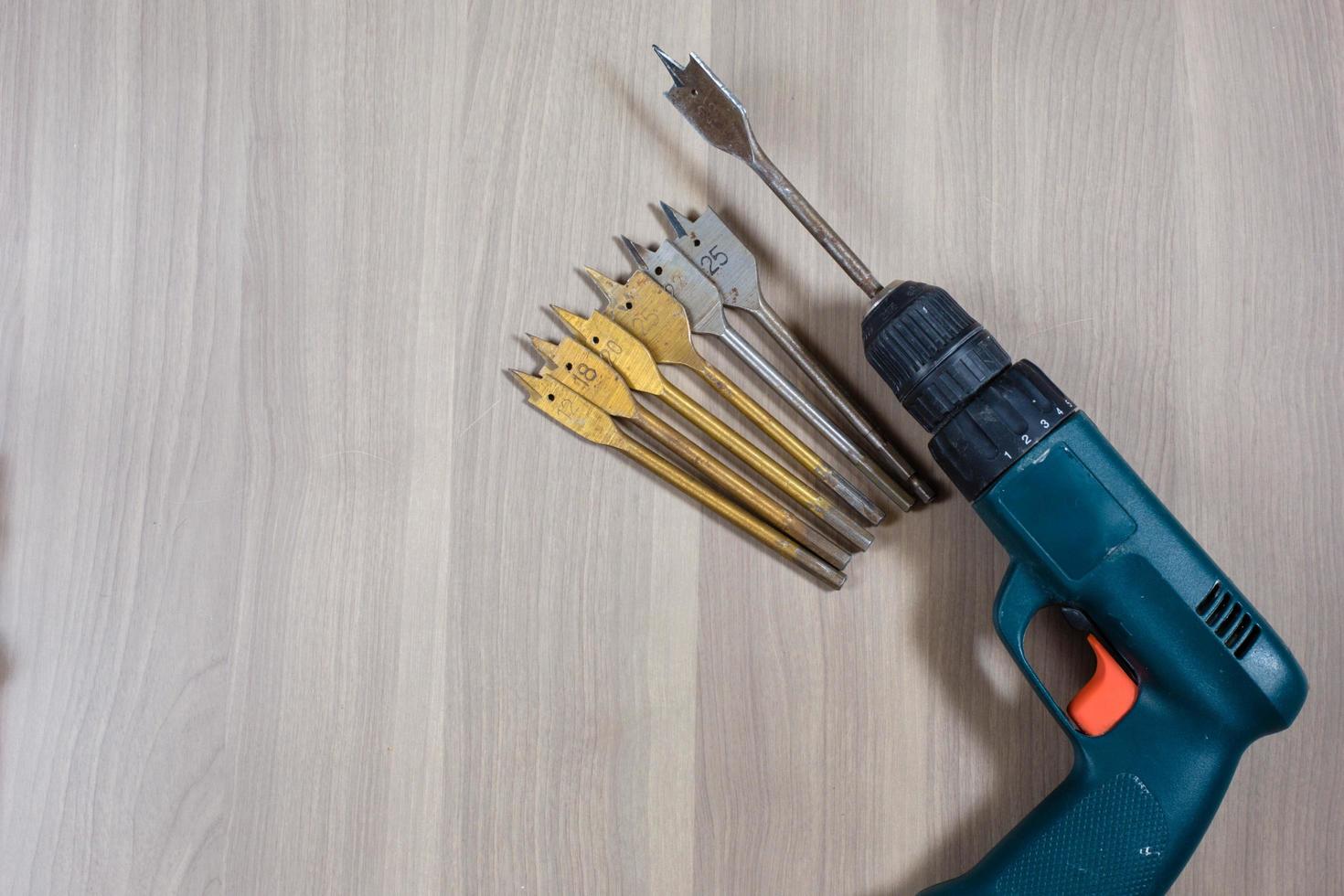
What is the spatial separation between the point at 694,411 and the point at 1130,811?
0.43 metres

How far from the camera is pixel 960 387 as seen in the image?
2.28 ft

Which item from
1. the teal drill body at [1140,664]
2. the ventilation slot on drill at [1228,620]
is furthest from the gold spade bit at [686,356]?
the ventilation slot on drill at [1228,620]

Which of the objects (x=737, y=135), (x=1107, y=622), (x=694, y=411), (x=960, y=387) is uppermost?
(x=737, y=135)

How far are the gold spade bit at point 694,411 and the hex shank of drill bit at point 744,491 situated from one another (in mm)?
14

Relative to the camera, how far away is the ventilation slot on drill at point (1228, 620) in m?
0.66

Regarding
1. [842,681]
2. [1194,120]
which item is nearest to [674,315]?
[842,681]

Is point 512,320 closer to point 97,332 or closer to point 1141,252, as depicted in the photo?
point 97,332

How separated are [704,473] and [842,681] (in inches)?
8.2

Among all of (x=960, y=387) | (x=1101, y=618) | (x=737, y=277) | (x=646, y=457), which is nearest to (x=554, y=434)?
(x=646, y=457)

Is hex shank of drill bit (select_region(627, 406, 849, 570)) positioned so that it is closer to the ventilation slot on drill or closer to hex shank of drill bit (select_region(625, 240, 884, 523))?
→ hex shank of drill bit (select_region(625, 240, 884, 523))

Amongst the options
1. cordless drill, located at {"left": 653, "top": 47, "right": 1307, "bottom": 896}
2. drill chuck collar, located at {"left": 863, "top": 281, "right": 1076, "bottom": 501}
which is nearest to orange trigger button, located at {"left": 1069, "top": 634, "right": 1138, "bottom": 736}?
cordless drill, located at {"left": 653, "top": 47, "right": 1307, "bottom": 896}

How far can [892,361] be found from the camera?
71 centimetres

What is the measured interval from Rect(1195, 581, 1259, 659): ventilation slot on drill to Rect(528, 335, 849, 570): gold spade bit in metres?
0.26

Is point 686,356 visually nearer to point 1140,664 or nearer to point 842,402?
point 842,402
